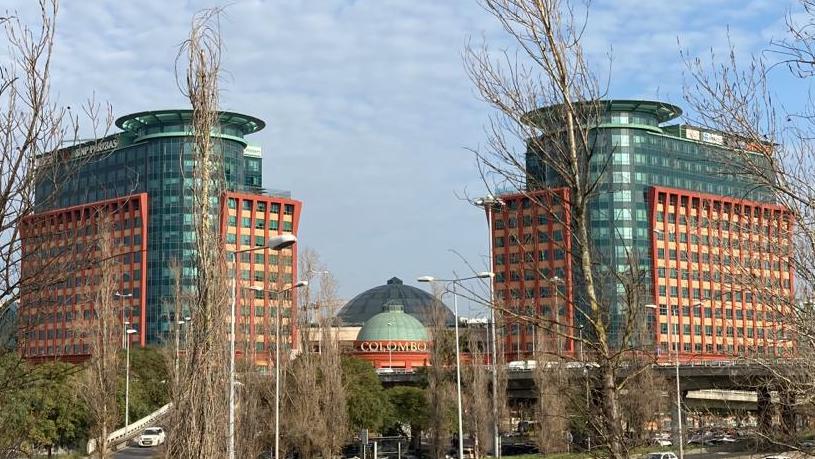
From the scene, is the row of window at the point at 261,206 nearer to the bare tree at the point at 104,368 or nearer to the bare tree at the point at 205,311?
the bare tree at the point at 104,368

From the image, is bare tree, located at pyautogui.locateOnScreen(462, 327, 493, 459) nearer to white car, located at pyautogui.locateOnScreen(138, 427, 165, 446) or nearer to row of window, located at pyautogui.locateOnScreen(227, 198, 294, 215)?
white car, located at pyautogui.locateOnScreen(138, 427, 165, 446)

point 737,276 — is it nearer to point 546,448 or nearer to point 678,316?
point 546,448

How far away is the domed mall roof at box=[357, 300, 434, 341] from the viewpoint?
123 metres

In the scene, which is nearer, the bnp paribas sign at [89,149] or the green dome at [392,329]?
the bnp paribas sign at [89,149]

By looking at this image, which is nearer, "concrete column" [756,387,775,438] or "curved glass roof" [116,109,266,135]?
"concrete column" [756,387,775,438]

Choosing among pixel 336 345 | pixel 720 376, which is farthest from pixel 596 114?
pixel 720 376

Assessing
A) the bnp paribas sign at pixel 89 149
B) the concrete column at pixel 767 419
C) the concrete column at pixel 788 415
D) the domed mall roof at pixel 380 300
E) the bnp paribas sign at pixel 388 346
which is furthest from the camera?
the domed mall roof at pixel 380 300

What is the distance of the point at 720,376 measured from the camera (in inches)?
2931

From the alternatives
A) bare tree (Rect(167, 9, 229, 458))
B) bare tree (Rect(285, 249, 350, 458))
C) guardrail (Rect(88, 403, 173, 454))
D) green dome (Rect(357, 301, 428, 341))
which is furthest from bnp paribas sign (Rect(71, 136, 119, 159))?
green dome (Rect(357, 301, 428, 341))

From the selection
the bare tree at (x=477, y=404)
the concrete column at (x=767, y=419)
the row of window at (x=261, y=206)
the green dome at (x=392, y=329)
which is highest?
the row of window at (x=261, y=206)

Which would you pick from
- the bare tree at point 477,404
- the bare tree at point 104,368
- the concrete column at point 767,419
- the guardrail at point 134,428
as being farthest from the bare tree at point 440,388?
the concrete column at point 767,419

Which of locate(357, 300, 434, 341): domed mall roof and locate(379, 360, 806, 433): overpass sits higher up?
locate(357, 300, 434, 341): domed mall roof

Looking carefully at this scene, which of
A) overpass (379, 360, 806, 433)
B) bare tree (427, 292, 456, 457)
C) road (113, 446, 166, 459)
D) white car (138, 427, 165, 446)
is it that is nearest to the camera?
overpass (379, 360, 806, 433)

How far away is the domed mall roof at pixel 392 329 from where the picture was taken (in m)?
123
